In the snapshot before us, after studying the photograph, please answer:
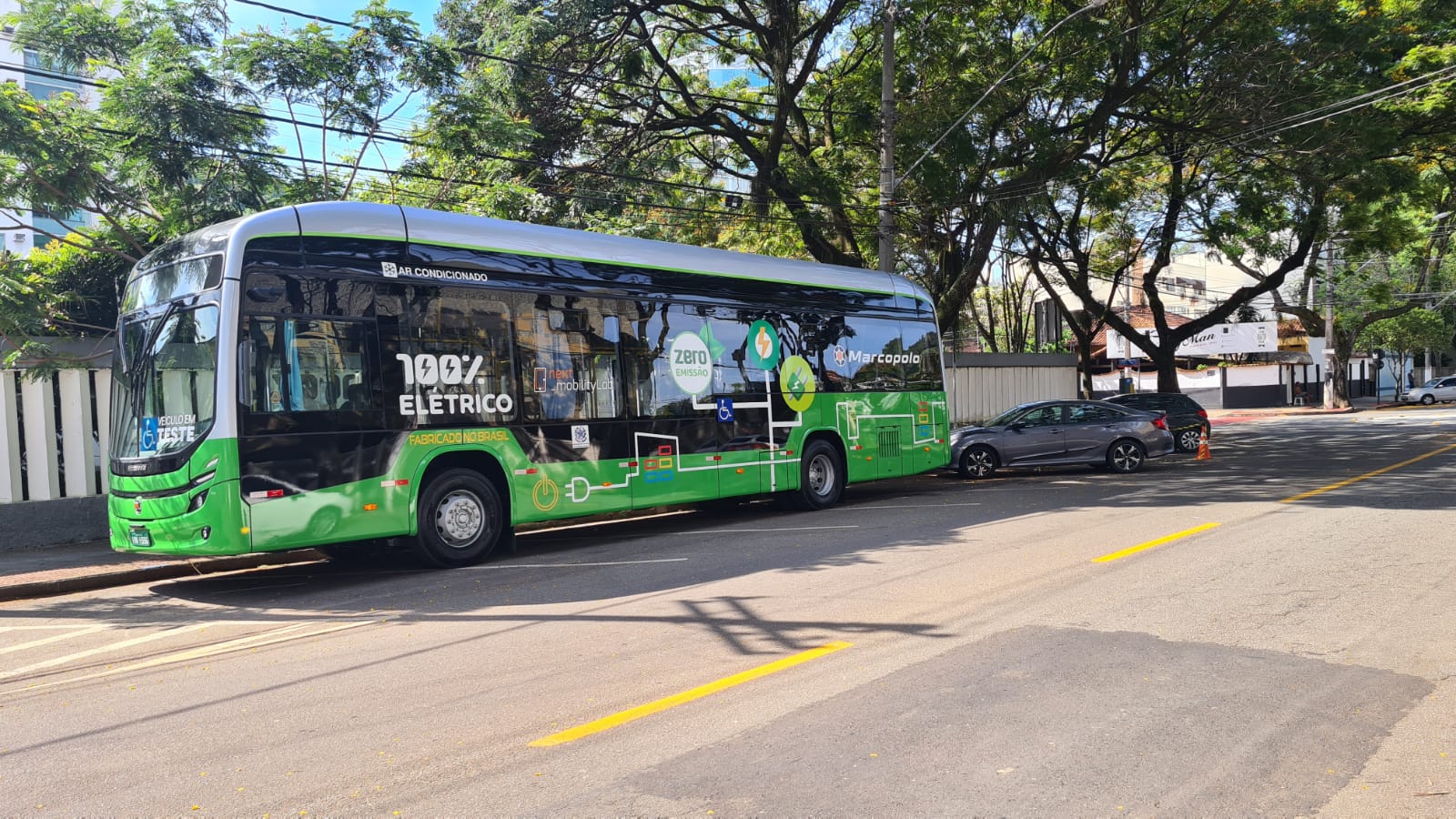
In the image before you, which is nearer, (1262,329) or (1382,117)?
(1382,117)

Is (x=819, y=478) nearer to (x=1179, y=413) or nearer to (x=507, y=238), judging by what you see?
(x=507, y=238)

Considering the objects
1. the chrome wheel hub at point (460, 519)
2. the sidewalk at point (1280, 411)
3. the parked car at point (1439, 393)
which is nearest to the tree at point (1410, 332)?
the parked car at point (1439, 393)

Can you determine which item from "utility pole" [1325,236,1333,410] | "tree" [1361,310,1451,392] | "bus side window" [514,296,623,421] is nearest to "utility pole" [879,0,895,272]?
"bus side window" [514,296,623,421]

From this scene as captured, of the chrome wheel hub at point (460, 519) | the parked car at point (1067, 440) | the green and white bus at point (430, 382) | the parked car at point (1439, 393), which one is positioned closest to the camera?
the green and white bus at point (430, 382)

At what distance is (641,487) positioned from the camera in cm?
1226

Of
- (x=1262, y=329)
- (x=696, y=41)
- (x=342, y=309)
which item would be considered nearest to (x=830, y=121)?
(x=696, y=41)

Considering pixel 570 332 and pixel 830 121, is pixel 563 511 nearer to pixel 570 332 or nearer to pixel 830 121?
pixel 570 332

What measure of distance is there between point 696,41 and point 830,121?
3.72 meters

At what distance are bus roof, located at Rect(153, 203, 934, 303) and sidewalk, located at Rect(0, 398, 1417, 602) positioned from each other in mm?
3699

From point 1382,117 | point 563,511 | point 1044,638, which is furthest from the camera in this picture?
point 1382,117

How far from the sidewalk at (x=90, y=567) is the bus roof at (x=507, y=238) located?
3704mm

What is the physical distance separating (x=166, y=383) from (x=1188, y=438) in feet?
70.1

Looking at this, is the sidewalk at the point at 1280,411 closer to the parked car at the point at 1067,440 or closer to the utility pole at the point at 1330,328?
the utility pole at the point at 1330,328

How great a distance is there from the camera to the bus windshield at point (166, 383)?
911 cm
